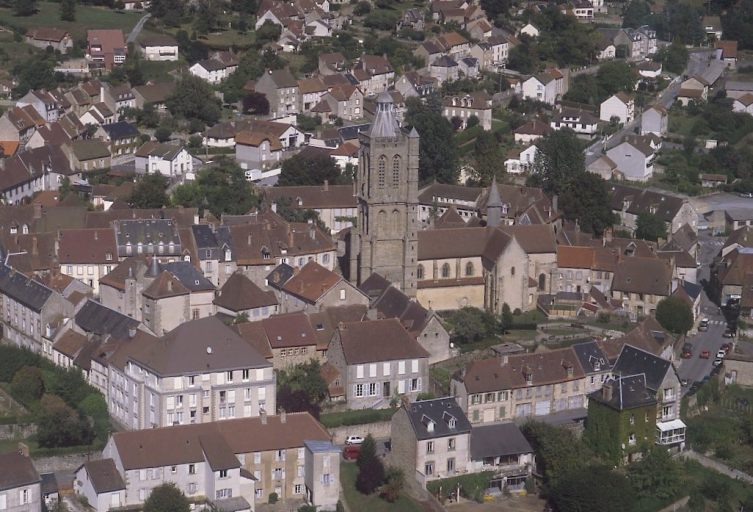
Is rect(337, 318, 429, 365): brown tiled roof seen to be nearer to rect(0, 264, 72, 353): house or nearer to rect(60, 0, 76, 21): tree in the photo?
rect(0, 264, 72, 353): house

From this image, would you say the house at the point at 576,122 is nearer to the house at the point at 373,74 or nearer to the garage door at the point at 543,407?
the house at the point at 373,74

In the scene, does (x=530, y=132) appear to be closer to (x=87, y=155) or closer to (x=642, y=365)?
(x=87, y=155)

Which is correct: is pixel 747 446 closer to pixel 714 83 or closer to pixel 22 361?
pixel 22 361

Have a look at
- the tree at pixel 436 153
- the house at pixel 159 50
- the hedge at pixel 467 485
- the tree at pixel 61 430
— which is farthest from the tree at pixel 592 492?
the house at pixel 159 50

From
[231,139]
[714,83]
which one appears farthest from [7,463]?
[714,83]

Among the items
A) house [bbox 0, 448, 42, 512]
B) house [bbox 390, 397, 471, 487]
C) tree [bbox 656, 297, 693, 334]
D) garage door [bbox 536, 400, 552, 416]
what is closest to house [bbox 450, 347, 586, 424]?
garage door [bbox 536, 400, 552, 416]

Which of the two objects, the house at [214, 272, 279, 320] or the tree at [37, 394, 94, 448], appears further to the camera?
the house at [214, 272, 279, 320]
